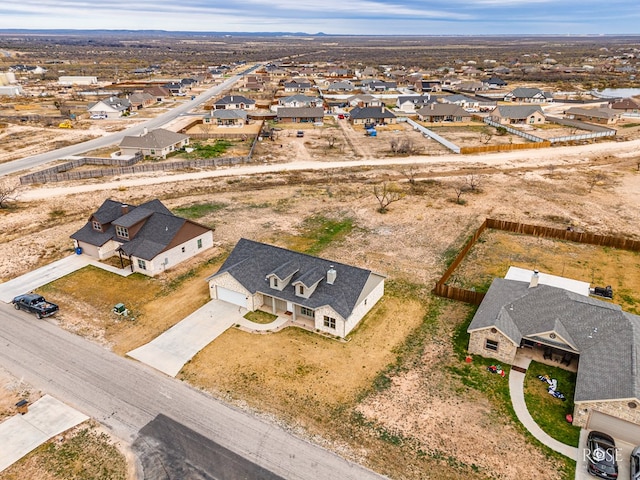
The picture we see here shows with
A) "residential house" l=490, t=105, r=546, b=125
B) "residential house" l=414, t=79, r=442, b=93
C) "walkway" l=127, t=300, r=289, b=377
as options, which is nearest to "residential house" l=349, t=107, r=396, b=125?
"residential house" l=490, t=105, r=546, b=125

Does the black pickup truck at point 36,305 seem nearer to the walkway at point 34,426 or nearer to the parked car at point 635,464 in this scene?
the walkway at point 34,426

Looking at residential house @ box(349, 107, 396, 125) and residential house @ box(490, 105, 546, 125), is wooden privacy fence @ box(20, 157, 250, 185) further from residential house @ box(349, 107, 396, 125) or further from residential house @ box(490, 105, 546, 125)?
residential house @ box(490, 105, 546, 125)

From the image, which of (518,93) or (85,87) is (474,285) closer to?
(518,93)

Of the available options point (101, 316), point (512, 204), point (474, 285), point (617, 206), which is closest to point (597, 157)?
point (617, 206)

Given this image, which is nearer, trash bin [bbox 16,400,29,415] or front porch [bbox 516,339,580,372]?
trash bin [bbox 16,400,29,415]

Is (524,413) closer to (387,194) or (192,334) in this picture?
(192,334)

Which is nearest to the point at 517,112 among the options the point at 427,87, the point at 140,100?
the point at 427,87

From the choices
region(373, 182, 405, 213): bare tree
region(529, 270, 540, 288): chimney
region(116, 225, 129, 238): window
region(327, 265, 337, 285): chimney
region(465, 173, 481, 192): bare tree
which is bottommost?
region(373, 182, 405, 213): bare tree
